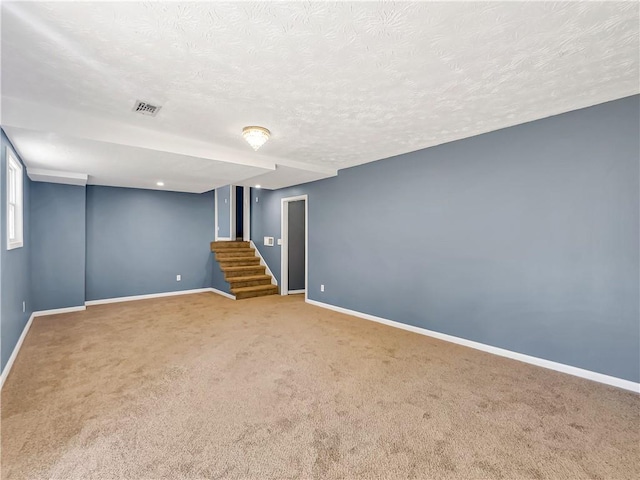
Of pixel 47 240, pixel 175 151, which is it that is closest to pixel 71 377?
pixel 175 151

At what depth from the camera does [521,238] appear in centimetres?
309

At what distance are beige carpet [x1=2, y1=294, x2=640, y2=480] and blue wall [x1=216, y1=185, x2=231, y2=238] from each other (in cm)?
441

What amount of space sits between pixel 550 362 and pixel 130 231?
22.5 ft

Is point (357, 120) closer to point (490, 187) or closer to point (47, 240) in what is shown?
point (490, 187)

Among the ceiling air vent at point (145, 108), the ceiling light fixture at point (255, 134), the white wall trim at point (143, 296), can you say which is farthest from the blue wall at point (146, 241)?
the ceiling light fixture at point (255, 134)

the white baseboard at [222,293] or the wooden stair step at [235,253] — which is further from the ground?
the wooden stair step at [235,253]

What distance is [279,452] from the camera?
70.7 inches

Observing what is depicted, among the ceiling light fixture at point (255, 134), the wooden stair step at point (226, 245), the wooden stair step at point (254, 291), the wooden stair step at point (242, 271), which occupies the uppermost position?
the ceiling light fixture at point (255, 134)

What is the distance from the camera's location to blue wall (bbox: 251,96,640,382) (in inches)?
101

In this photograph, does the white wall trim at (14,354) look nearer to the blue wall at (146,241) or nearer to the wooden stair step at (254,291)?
the blue wall at (146,241)

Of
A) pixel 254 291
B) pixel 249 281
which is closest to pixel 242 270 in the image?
pixel 249 281

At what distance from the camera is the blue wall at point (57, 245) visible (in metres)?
4.80

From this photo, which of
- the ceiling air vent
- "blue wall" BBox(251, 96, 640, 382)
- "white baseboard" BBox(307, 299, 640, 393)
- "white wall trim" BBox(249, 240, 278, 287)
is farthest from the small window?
"white baseboard" BBox(307, 299, 640, 393)

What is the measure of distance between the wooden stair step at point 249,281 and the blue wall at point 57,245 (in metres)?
2.54
